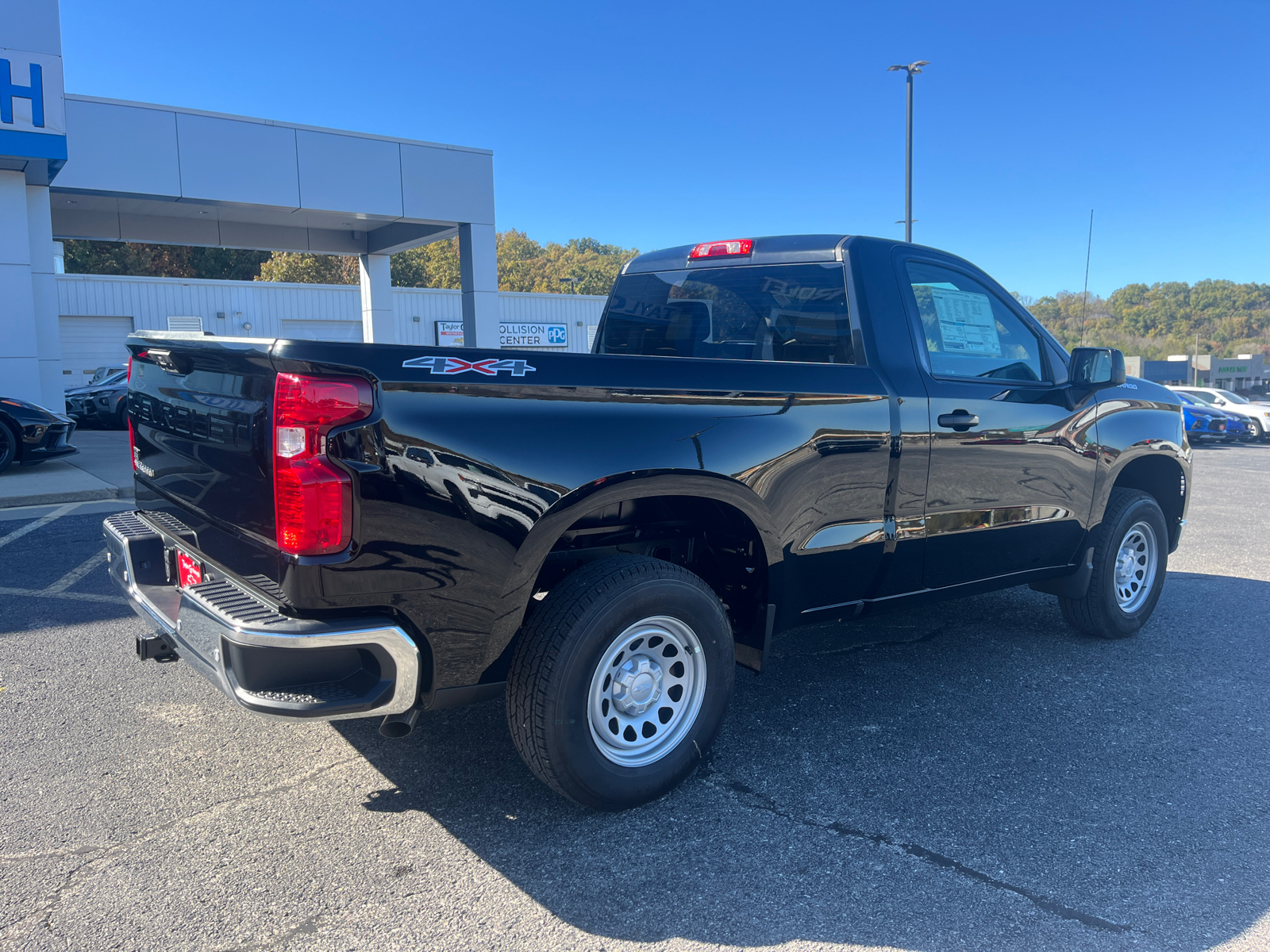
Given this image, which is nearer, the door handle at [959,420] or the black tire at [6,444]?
the door handle at [959,420]

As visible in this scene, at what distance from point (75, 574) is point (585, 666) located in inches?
195

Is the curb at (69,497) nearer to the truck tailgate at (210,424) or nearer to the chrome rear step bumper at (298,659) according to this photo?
the truck tailgate at (210,424)

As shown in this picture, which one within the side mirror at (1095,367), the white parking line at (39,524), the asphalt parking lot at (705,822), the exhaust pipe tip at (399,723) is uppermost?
the side mirror at (1095,367)

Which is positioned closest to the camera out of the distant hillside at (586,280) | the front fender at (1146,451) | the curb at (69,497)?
the front fender at (1146,451)

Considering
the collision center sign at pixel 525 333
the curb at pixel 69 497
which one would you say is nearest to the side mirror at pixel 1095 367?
the curb at pixel 69 497

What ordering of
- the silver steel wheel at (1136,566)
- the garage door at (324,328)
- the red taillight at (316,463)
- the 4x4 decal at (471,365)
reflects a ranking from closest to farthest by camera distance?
the red taillight at (316,463) → the 4x4 decal at (471,365) → the silver steel wheel at (1136,566) → the garage door at (324,328)

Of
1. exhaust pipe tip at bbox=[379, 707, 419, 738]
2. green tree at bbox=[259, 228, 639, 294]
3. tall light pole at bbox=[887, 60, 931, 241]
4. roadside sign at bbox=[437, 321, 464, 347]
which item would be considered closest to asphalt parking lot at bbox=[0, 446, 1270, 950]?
exhaust pipe tip at bbox=[379, 707, 419, 738]

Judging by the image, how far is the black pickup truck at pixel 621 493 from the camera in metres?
2.48

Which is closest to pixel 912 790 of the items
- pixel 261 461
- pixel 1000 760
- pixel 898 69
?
pixel 1000 760

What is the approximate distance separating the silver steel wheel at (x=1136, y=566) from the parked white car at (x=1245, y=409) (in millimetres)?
22090

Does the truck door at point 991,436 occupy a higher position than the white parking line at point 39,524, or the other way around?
the truck door at point 991,436

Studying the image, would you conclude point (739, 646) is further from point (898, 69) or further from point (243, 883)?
point (898, 69)

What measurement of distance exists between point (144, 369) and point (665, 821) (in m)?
2.54

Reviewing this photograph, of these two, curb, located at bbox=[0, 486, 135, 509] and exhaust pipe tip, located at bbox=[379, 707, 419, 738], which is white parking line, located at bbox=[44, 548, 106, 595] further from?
exhaust pipe tip, located at bbox=[379, 707, 419, 738]
